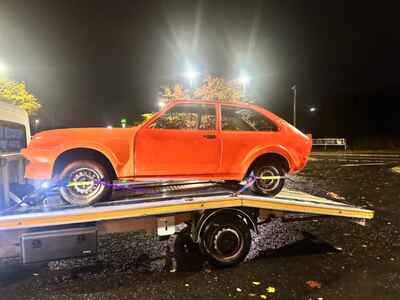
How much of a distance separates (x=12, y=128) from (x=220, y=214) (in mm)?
4029

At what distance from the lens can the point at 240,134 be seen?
4641mm

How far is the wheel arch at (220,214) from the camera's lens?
14.1 ft

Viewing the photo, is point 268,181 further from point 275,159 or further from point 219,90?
point 219,90

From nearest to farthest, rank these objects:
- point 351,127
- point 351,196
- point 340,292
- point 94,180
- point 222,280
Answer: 1. point 340,292
2. point 222,280
3. point 94,180
4. point 351,196
5. point 351,127

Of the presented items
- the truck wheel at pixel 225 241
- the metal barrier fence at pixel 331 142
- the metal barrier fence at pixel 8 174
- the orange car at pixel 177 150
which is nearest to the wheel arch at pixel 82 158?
the orange car at pixel 177 150

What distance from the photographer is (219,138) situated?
179 inches

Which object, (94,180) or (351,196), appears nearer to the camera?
(94,180)

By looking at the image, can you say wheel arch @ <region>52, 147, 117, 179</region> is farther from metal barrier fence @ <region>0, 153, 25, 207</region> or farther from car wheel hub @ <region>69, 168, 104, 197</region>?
metal barrier fence @ <region>0, 153, 25, 207</region>

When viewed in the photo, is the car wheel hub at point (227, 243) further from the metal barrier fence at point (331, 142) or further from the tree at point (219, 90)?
the metal barrier fence at point (331, 142)

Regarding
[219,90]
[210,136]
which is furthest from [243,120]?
[219,90]

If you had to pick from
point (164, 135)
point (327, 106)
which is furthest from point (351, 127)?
point (164, 135)

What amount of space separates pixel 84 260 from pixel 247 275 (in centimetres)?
262

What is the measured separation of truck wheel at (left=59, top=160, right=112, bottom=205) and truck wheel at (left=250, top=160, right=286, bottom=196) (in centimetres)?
239

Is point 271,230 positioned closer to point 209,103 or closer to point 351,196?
point 209,103
